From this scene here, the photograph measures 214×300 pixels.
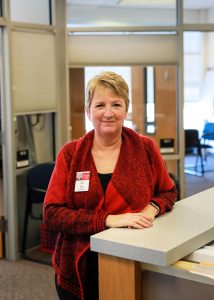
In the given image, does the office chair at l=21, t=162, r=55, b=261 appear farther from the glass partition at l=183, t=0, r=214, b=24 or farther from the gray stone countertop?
the gray stone countertop

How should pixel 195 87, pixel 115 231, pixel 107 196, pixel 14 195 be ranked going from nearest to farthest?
pixel 115 231, pixel 107 196, pixel 14 195, pixel 195 87

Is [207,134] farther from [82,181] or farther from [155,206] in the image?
[82,181]

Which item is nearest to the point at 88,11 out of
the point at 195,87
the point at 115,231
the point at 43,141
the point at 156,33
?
the point at 156,33

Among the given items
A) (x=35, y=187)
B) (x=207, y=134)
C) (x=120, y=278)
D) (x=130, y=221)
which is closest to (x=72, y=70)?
(x=35, y=187)

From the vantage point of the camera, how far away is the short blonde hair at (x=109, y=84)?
5.74ft

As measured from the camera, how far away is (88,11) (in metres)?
4.94

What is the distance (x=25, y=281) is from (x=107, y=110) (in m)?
2.72

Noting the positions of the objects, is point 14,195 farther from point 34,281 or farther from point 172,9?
point 172,9

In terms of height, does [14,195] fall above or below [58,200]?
below

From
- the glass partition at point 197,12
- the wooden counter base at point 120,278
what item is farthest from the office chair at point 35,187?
the wooden counter base at point 120,278

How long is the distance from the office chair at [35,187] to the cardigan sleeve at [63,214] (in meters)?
2.75

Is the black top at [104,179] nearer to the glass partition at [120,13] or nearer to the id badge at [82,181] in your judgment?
the id badge at [82,181]

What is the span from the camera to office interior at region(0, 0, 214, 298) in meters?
4.55

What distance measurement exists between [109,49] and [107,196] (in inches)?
135
